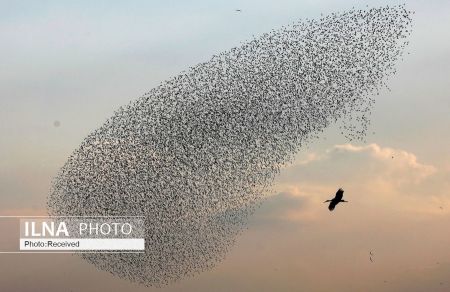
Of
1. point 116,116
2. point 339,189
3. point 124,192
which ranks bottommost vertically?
point 339,189

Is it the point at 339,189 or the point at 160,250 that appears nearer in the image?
the point at 339,189

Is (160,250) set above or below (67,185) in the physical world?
below

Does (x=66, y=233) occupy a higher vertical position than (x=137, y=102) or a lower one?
lower

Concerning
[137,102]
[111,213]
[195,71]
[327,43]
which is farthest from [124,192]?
[327,43]

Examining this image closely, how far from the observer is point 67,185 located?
88.6 meters

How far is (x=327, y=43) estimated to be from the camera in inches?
3305

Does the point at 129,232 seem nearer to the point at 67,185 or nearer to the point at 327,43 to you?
the point at 67,185

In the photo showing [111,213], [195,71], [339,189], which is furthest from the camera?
[111,213]

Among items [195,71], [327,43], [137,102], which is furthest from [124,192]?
[327,43]

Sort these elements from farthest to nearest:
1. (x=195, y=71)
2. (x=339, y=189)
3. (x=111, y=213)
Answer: (x=111, y=213) → (x=195, y=71) → (x=339, y=189)

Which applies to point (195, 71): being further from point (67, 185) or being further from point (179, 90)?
point (67, 185)

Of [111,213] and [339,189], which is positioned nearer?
[339,189]

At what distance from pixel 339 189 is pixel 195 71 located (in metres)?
20.2

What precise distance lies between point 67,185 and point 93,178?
2568mm
